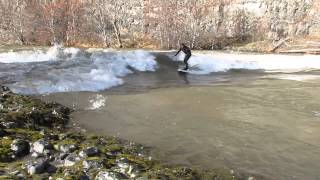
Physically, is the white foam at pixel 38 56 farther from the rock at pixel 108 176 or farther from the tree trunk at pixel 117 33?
the rock at pixel 108 176

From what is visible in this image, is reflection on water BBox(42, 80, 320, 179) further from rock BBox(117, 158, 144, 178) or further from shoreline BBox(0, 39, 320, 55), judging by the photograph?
shoreline BBox(0, 39, 320, 55)

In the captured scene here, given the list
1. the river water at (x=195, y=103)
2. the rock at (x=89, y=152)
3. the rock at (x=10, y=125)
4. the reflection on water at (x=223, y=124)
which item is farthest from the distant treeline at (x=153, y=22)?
the rock at (x=89, y=152)

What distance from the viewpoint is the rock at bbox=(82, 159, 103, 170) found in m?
8.62

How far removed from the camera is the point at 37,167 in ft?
27.1

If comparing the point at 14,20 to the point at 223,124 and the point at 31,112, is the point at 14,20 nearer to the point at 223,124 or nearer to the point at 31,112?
the point at 31,112

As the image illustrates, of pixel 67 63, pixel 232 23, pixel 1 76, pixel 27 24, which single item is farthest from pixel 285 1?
pixel 1 76

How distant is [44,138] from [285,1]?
43.5m

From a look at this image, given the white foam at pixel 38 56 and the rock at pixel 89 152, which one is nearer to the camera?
the rock at pixel 89 152

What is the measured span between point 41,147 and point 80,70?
15195 mm

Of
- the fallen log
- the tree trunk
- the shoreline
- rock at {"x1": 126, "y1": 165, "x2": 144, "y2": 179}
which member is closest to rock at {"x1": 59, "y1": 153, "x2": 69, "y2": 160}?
rock at {"x1": 126, "y1": 165, "x2": 144, "y2": 179}

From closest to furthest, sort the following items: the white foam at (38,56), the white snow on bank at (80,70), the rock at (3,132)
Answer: the rock at (3,132) → the white snow on bank at (80,70) → the white foam at (38,56)

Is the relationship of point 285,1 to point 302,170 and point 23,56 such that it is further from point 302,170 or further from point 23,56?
point 302,170

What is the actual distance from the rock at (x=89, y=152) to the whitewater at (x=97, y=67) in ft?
32.6

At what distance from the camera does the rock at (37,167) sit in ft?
26.8
